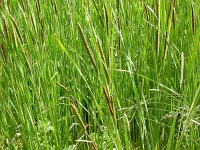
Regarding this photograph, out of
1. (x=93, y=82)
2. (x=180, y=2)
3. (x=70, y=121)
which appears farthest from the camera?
(x=180, y=2)

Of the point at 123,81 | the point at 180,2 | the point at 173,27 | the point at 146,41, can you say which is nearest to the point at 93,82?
the point at 123,81

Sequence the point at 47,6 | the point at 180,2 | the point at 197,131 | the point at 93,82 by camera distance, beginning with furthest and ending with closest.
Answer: the point at 47,6, the point at 180,2, the point at 93,82, the point at 197,131

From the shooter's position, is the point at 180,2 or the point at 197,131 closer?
the point at 197,131

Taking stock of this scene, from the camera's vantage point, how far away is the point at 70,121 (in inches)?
65.7

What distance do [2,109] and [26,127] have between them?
8.5 inches

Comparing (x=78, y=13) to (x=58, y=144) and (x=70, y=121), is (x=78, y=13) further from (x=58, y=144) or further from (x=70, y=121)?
(x=58, y=144)

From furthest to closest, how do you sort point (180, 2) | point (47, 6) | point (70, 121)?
point (47, 6) < point (180, 2) < point (70, 121)

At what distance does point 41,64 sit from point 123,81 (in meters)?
0.35

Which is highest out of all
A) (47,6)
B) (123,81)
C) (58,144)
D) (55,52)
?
(47,6)

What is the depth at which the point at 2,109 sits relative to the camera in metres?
1.64

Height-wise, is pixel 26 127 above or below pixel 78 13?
below

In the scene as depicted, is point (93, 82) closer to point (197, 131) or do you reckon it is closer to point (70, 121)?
point (70, 121)

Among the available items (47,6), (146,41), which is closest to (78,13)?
(47,6)

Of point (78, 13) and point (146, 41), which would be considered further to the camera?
point (78, 13)
